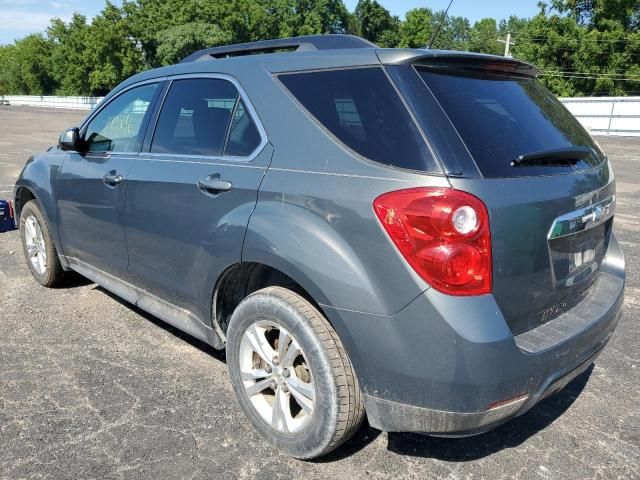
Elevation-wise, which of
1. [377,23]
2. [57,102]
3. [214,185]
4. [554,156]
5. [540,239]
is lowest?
[57,102]

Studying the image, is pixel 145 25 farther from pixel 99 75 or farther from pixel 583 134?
pixel 583 134

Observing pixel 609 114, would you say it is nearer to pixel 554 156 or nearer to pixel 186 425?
pixel 554 156

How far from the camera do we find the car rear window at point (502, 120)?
2.24 metres

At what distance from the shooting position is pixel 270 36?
8206 centimetres

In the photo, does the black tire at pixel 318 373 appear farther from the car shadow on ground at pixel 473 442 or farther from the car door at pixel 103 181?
the car door at pixel 103 181

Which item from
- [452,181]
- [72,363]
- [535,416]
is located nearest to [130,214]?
[72,363]

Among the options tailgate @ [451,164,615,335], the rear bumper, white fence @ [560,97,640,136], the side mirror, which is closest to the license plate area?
tailgate @ [451,164,615,335]

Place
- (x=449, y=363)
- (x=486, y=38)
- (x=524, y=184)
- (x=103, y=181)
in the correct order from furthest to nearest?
(x=486, y=38), (x=103, y=181), (x=524, y=184), (x=449, y=363)

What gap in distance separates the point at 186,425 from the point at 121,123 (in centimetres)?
210

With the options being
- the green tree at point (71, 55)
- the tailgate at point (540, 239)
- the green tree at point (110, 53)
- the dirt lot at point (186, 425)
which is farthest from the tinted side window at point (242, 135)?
the green tree at point (71, 55)

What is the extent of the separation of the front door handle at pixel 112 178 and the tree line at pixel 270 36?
34.2 metres

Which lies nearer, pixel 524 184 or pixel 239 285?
pixel 524 184

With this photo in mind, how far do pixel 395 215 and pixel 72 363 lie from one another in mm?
2481

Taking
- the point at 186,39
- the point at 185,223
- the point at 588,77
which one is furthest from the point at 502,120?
the point at 186,39
